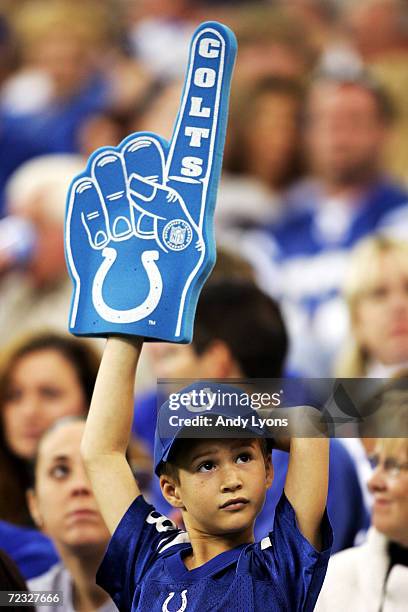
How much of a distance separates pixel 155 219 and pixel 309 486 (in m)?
0.44

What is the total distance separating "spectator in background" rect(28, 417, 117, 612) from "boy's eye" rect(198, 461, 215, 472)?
0.49m

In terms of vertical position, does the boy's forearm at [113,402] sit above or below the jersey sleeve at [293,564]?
above

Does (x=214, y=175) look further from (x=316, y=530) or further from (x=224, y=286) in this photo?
(x=224, y=286)

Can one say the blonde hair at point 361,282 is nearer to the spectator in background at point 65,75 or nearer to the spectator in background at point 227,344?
the spectator in background at point 227,344

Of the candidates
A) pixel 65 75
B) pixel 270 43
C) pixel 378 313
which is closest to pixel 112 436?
pixel 378 313

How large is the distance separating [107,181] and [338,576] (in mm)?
717

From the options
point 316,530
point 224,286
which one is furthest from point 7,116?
point 316,530

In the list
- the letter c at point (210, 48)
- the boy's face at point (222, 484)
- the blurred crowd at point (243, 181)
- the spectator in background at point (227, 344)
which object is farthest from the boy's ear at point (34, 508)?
the letter c at point (210, 48)

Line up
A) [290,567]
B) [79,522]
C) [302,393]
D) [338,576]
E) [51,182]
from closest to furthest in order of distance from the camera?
1. [290,567]
2. [302,393]
3. [338,576]
4. [79,522]
5. [51,182]

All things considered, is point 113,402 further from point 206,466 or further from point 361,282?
point 361,282

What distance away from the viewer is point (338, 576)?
1880 mm

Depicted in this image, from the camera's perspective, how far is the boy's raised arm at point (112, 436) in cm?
163

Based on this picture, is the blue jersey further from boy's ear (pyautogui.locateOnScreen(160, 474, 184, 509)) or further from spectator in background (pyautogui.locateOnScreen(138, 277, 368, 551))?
spectator in background (pyautogui.locateOnScreen(138, 277, 368, 551))

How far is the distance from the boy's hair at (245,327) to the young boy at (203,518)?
0.95 m
